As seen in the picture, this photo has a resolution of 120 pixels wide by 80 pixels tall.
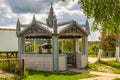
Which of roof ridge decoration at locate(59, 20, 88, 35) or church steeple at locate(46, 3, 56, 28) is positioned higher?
church steeple at locate(46, 3, 56, 28)

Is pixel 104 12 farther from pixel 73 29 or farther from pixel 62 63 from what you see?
pixel 73 29

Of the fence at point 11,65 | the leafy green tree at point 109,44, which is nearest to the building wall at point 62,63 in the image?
the fence at point 11,65

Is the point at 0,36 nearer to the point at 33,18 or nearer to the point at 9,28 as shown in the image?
the point at 9,28

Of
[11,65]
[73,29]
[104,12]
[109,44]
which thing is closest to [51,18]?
[73,29]

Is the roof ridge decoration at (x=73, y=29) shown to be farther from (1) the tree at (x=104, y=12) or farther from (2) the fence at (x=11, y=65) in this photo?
(1) the tree at (x=104, y=12)

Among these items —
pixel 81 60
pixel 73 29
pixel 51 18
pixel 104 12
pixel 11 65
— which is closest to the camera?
pixel 104 12

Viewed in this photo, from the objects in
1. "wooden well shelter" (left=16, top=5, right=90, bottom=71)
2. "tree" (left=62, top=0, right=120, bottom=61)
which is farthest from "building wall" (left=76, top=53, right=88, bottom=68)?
"tree" (left=62, top=0, right=120, bottom=61)

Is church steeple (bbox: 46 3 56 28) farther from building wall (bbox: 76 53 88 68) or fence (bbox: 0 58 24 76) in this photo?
fence (bbox: 0 58 24 76)

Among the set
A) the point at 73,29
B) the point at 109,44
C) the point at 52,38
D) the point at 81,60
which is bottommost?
the point at 81,60

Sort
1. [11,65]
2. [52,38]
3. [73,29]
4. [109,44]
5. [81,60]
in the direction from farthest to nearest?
[109,44] < [81,60] < [73,29] < [52,38] < [11,65]

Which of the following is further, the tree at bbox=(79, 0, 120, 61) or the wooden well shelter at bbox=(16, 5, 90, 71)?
the wooden well shelter at bbox=(16, 5, 90, 71)

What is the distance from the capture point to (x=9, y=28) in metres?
31.0

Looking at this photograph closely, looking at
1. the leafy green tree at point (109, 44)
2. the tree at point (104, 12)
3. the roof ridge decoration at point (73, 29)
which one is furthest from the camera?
the leafy green tree at point (109, 44)

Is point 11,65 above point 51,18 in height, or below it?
below
